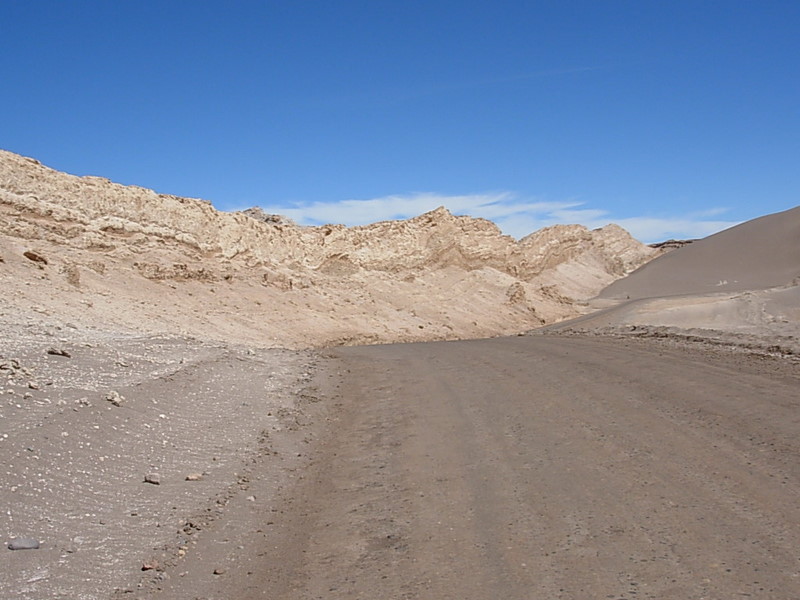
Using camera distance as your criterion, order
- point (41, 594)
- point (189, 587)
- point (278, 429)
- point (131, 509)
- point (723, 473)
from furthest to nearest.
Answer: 1. point (278, 429)
2. point (723, 473)
3. point (131, 509)
4. point (189, 587)
5. point (41, 594)

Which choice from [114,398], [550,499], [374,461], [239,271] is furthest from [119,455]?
[239,271]

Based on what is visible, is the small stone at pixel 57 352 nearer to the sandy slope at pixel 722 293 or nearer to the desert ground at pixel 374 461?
the desert ground at pixel 374 461

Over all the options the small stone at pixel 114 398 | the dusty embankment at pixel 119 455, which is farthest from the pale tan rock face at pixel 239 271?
the small stone at pixel 114 398

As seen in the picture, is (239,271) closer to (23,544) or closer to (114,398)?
(114,398)

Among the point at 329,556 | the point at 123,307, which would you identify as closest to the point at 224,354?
the point at 123,307

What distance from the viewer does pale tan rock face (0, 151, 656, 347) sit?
1959 centimetres

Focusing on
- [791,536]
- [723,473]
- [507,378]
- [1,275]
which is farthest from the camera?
[1,275]

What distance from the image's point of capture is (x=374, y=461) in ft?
25.9

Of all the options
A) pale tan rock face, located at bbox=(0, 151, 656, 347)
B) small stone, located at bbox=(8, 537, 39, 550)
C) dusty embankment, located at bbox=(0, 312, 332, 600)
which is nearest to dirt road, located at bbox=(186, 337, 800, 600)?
dusty embankment, located at bbox=(0, 312, 332, 600)

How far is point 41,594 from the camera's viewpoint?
4363 millimetres

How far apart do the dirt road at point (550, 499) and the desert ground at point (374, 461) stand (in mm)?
28

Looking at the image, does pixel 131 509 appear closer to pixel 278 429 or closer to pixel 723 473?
pixel 278 429

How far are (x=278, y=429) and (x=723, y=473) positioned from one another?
544 cm

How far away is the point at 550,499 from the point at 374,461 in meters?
2.31
